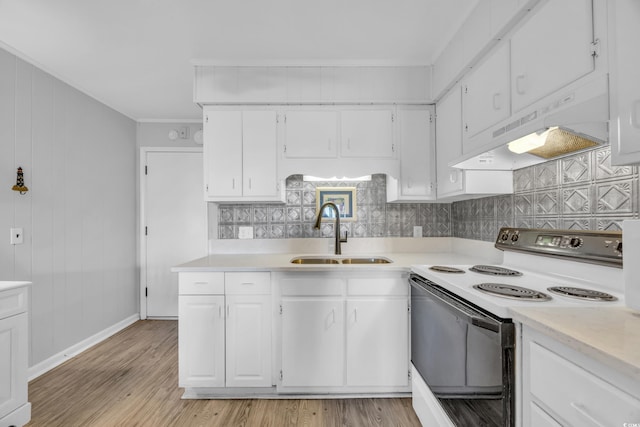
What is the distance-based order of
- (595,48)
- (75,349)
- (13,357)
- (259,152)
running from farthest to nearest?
1. (75,349)
2. (259,152)
3. (13,357)
4. (595,48)

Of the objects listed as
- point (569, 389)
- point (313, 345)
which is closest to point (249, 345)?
point (313, 345)

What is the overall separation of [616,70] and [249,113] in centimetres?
213

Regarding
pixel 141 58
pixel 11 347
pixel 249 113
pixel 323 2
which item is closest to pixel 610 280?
pixel 323 2

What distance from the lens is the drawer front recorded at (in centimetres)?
199

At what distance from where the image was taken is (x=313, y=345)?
1.99m

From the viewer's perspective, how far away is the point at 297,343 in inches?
78.3

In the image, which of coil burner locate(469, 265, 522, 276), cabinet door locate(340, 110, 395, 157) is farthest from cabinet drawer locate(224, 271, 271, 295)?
coil burner locate(469, 265, 522, 276)

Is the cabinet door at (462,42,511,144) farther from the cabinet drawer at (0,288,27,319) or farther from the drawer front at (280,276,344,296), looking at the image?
the cabinet drawer at (0,288,27,319)

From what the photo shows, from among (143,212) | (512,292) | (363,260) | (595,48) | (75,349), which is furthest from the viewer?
(143,212)

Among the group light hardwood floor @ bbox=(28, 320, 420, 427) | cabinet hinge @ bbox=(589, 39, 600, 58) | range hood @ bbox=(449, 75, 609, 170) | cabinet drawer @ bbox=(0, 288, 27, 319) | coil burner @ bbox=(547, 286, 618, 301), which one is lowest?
light hardwood floor @ bbox=(28, 320, 420, 427)

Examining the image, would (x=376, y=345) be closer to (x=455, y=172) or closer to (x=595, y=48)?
(x=455, y=172)

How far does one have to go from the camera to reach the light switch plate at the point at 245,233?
274cm

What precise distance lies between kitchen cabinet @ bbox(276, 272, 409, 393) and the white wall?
79.2 inches

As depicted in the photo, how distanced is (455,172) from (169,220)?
3.11 m
